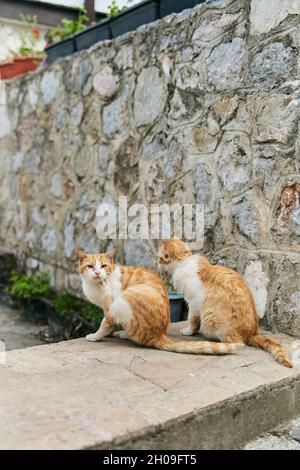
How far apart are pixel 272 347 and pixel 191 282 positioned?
579 millimetres

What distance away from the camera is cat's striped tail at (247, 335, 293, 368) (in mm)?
2575

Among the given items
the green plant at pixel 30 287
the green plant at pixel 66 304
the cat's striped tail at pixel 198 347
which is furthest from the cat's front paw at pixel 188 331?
the green plant at pixel 30 287

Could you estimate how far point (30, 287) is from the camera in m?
5.50

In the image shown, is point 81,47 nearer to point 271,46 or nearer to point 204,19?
point 204,19

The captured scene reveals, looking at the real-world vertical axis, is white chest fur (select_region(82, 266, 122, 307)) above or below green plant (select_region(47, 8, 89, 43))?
below

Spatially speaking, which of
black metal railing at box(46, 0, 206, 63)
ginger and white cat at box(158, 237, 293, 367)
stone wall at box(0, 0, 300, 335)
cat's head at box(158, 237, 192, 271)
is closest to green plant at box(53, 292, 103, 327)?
stone wall at box(0, 0, 300, 335)

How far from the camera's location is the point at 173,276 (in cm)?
311

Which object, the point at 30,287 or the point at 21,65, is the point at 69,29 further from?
the point at 30,287

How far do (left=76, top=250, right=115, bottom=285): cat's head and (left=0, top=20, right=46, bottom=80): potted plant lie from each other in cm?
390

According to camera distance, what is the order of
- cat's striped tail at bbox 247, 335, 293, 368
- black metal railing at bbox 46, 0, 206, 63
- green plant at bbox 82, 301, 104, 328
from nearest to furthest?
1. cat's striped tail at bbox 247, 335, 293, 368
2. black metal railing at bbox 46, 0, 206, 63
3. green plant at bbox 82, 301, 104, 328

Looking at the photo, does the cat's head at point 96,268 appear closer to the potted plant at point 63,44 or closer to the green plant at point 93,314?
the green plant at point 93,314

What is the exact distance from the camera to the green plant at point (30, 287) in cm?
542

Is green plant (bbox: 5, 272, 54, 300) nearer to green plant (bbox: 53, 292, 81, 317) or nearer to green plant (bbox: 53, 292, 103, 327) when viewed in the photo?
green plant (bbox: 53, 292, 103, 327)

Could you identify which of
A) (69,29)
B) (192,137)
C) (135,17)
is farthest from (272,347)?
(69,29)
